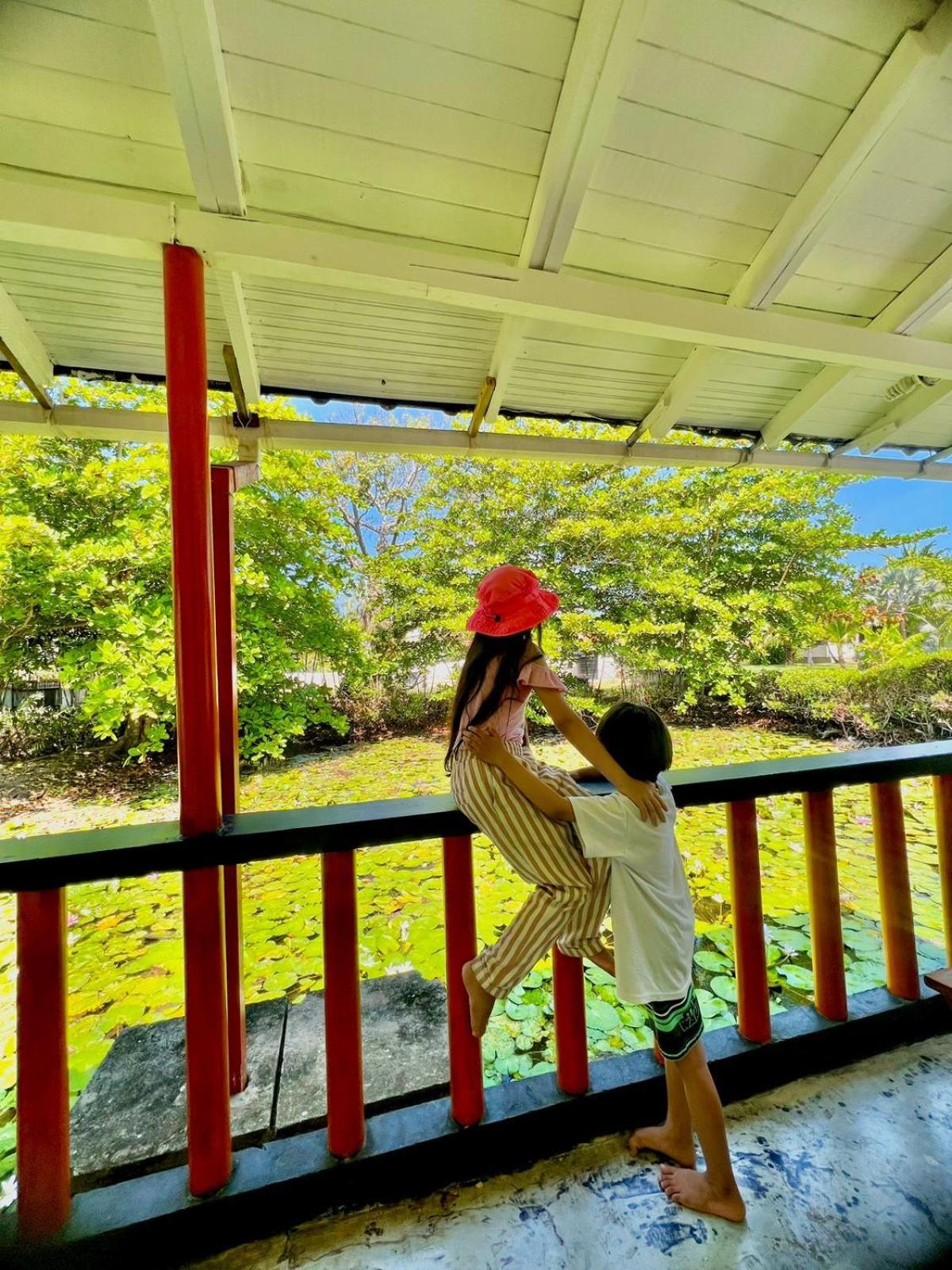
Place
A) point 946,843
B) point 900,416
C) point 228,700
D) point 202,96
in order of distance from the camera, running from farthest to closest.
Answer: point 900,416 → point 946,843 → point 228,700 → point 202,96

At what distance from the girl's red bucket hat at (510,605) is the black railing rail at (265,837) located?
40 centimetres

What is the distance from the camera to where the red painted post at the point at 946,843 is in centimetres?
149

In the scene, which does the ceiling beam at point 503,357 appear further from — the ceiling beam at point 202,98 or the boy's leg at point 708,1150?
the boy's leg at point 708,1150

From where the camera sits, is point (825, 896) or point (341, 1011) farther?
point (825, 896)

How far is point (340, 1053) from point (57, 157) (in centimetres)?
191

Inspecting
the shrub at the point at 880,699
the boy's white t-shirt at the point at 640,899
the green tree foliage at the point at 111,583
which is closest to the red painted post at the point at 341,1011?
the boy's white t-shirt at the point at 640,899

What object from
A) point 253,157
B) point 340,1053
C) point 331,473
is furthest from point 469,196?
point 331,473

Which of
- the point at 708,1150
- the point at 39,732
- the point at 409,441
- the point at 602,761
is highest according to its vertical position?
the point at 409,441

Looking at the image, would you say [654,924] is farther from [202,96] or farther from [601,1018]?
[202,96]

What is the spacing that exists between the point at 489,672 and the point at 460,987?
2.27 ft

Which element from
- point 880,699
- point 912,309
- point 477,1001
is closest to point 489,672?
point 477,1001

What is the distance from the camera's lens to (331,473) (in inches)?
246

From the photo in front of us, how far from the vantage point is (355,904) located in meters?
1.03

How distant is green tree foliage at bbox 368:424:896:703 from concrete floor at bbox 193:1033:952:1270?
4006 millimetres
